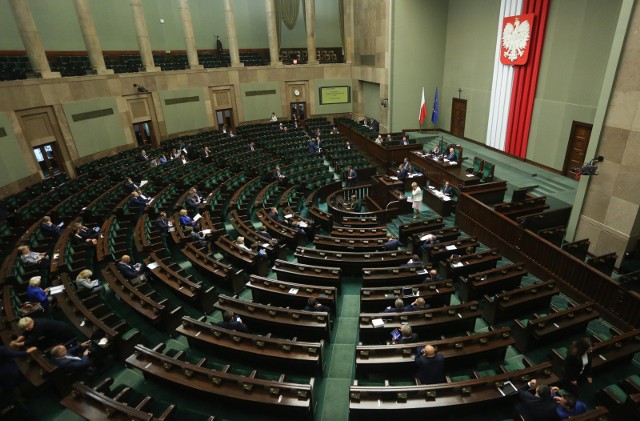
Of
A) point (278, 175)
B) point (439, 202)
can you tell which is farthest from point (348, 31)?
point (439, 202)

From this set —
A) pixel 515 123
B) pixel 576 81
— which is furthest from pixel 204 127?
pixel 576 81

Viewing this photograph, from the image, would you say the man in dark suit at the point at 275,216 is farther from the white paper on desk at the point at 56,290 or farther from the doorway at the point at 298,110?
the doorway at the point at 298,110

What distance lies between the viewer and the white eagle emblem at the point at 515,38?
1325cm

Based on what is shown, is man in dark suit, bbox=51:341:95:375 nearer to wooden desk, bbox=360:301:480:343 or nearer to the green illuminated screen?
wooden desk, bbox=360:301:480:343

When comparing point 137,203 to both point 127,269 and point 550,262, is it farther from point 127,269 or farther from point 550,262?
point 550,262

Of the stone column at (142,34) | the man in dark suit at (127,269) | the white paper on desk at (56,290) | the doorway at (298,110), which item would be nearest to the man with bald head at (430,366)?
the man in dark suit at (127,269)

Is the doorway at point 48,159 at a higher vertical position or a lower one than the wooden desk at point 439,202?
higher

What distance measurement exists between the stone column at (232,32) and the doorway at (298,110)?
4.27 meters

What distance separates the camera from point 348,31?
22.9 meters

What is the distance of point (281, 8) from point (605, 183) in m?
21.1

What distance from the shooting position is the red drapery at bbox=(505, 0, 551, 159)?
41.4 ft

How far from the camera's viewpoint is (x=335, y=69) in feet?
76.9

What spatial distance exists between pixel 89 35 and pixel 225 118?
7904mm

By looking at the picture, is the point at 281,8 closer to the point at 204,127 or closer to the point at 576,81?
the point at 204,127
